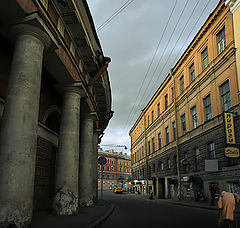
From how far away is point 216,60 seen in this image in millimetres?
20625

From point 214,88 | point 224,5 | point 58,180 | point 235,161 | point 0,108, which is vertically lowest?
point 58,180

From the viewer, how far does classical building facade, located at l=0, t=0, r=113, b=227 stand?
20.6 feet

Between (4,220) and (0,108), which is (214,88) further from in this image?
(4,220)

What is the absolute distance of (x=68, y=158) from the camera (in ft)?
33.6

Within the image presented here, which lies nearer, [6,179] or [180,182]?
[6,179]

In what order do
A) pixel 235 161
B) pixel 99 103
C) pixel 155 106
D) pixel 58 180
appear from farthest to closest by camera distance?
pixel 155 106
pixel 99 103
pixel 235 161
pixel 58 180

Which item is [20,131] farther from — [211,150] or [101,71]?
[211,150]

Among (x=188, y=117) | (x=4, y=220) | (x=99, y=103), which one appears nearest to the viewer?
(x=4, y=220)

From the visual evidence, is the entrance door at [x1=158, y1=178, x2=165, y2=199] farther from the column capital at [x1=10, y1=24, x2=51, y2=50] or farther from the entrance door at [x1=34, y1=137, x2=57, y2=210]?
the column capital at [x1=10, y1=24, x2=51, y2=50]

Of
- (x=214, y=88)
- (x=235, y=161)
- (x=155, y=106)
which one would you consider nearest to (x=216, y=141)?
(x=235, y=161)

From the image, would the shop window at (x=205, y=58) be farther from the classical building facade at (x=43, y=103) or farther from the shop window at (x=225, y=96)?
the classical building facade at (x=43, y=103)

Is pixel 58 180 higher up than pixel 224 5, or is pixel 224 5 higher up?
pixel 224 5

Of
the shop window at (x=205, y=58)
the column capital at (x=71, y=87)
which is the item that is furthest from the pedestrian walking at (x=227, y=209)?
the shop window at (x=205, y=58)

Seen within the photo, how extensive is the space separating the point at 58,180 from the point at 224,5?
1759 centimetres
